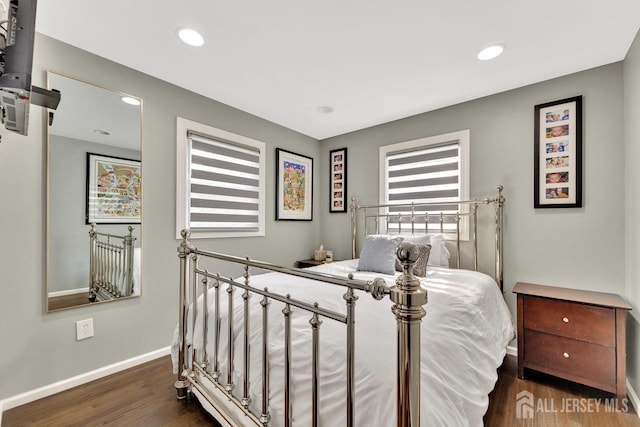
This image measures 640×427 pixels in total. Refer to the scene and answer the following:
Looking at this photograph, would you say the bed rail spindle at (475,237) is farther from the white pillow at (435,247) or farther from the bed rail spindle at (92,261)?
the bed rail spindle at (92,261)

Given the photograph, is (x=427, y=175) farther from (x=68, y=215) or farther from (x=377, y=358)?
(x=68, y=215)

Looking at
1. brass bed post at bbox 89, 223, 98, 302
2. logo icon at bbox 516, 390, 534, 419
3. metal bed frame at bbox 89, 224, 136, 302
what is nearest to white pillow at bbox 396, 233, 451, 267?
logo icon at bbox 516, 390, 534, 419

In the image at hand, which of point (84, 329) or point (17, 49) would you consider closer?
point (17, 49)

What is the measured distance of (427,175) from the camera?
309 cm

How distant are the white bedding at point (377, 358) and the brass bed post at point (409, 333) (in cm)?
12

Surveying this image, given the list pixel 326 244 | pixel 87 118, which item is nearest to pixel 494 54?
pixel 326 244

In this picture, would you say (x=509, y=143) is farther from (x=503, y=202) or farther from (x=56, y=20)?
(x=56, y=20)

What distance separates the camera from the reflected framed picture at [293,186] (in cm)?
348

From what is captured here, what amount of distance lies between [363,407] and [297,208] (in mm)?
2918

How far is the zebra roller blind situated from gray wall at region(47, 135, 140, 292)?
78 centimetres

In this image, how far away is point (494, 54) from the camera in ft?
6.63

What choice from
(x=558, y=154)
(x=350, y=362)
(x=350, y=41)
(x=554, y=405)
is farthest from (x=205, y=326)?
(x=558, y=154)

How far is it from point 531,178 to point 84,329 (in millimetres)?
3713

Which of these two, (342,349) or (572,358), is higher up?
(342,349)
